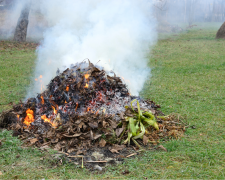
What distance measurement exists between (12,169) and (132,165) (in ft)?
5.79

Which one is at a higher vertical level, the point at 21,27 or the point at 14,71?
the point at 21,27

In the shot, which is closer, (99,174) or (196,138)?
(99,174)

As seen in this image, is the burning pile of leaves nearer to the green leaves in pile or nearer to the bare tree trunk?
the green leaves in pile

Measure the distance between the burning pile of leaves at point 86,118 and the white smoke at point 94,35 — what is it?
899 millimetres

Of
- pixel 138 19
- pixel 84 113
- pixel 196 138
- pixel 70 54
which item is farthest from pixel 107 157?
pixel 138 19

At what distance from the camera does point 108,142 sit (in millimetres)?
4082

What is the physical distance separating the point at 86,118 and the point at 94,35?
10.8 ft

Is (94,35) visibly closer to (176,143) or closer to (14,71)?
(176,143)

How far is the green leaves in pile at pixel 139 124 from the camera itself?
4.26 metres

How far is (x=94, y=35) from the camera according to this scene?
6898 millimetres

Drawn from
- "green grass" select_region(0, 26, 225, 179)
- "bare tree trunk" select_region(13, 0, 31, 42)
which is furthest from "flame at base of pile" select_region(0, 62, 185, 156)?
"bare tree trunk" select_region(13, 0, 31, 42)

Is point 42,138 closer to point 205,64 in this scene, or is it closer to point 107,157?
point 107,157

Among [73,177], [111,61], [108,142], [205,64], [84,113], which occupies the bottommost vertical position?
[73,177]

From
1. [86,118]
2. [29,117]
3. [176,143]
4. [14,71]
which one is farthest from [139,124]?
[14,71]
